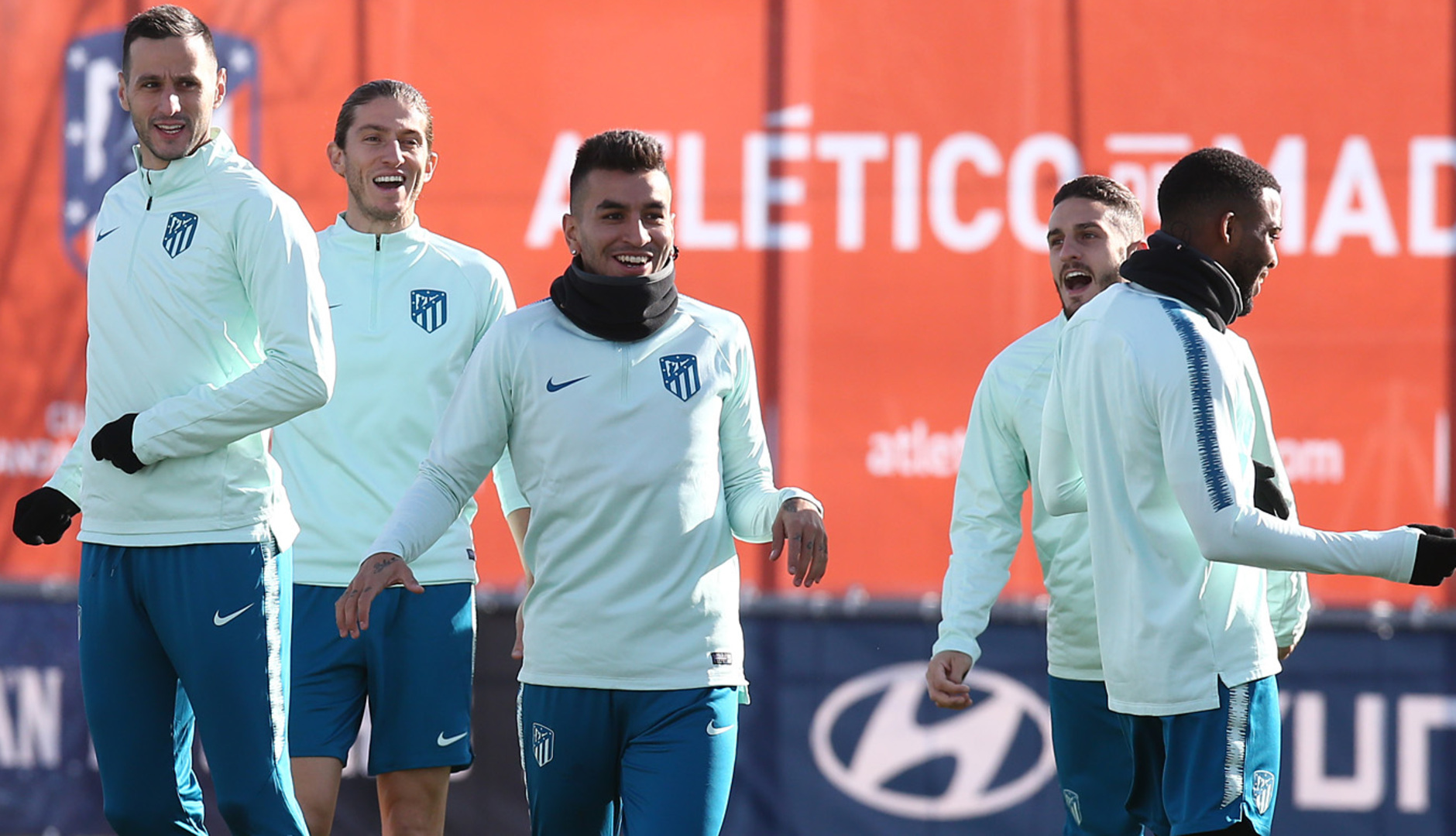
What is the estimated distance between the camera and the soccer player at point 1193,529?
97.6 inches

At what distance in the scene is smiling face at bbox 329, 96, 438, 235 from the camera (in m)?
3.77

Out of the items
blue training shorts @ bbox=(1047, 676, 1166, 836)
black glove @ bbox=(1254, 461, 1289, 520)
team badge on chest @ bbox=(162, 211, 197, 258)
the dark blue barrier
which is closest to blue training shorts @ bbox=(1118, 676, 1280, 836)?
black glove @ bbox=(1254, 461, 1289, 520)

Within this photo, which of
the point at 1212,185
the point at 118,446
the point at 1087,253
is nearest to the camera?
the point at 1212,185

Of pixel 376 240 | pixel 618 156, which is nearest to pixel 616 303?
pixel 618 156

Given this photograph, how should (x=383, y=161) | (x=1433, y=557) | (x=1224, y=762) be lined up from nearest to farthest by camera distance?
(x=1433, y=557) < (x=1224, y=762) < (x=383, y=161)

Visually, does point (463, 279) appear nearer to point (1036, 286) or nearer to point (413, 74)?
point (413, 74)

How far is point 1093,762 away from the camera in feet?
11.1

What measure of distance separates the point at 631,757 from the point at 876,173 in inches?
120

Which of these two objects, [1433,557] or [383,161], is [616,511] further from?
[383,161]

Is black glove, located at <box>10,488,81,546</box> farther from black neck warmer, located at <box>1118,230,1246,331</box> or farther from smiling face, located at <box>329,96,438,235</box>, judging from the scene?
black neck warmer, located at <box>1118,230,1246,331</box>

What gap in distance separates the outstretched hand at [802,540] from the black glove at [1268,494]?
740mm

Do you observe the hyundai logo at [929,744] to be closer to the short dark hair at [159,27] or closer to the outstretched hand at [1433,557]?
the outstretched hand at [1433,557]

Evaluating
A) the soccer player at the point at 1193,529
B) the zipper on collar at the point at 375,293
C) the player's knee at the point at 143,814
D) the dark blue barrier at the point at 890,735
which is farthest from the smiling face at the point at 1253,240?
the dark blue barrier at the point at 890,735

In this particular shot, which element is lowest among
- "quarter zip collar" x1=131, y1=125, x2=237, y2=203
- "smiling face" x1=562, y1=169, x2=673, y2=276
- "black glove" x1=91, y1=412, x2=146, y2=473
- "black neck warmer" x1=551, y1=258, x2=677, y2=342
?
"black glove" x1=91, y1=412, x2=146, y2=473
